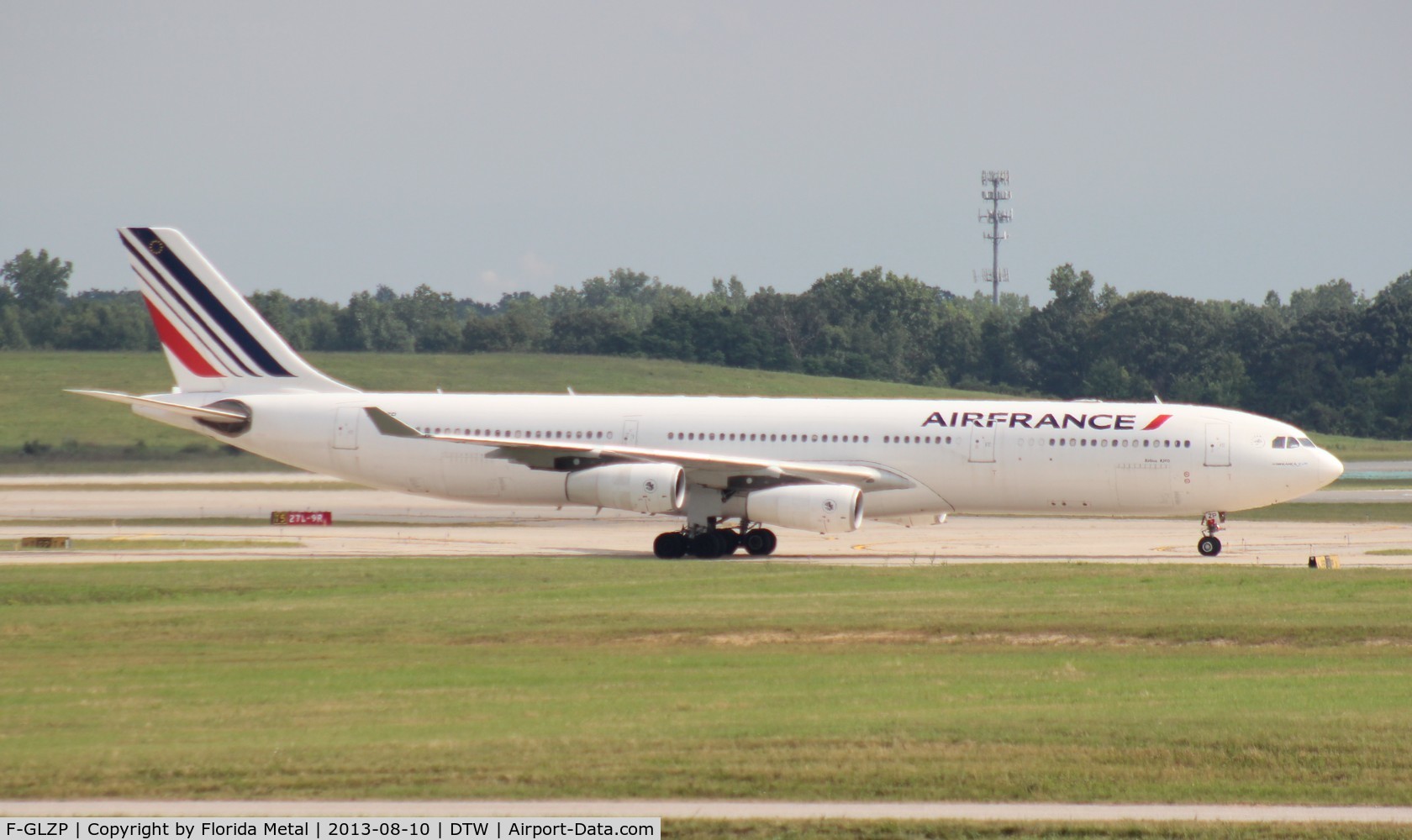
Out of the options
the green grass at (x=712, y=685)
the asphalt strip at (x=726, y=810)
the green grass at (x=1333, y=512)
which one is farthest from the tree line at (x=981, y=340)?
the asphalt strip at (x=726, y=810)

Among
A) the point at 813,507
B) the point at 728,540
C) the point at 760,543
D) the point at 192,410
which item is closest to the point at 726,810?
the point at 813,507

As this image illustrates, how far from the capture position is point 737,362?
359 ft

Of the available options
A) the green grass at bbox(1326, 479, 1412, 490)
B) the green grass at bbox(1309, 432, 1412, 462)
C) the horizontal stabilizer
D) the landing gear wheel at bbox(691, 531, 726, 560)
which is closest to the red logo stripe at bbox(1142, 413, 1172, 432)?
the landing gear wheel at bbox(691, 531, 726, 560)

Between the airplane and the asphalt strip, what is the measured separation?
67.2 ft

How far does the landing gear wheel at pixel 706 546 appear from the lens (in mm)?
33219

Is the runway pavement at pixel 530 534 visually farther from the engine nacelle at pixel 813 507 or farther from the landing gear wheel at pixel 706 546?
the landing gear wheel at pixel 706 546

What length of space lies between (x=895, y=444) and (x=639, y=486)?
572 centimetres

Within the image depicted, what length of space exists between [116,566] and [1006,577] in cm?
1562

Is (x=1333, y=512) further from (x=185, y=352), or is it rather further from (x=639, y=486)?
(x=185, y=352)

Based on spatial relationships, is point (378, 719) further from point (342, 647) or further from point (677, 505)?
point (677, 505)

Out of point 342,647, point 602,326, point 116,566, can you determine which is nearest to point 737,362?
point 602,326

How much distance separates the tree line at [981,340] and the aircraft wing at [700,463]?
230 feet

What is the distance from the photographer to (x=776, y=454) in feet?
113

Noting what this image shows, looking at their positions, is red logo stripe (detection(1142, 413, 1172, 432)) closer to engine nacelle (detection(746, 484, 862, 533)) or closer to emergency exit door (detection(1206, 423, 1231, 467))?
emergency exit door (detection(1206, 423, 1231, 467))
